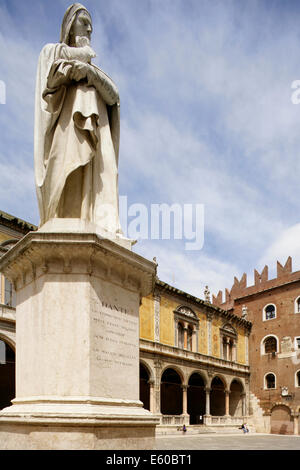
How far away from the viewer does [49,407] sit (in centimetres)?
382

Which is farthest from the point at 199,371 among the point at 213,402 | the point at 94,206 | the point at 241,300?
the point at 94,206

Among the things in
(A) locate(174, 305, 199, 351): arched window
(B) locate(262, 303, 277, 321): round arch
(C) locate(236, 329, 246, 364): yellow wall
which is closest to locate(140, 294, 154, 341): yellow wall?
(A) locate(174, 305, 199, 351): arched window

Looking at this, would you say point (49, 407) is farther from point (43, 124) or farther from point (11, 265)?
point (43, 124)

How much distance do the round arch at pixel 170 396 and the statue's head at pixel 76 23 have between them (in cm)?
2957

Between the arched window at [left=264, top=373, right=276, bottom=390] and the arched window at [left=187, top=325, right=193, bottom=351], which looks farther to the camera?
the arched window at [left=264, top=373, right=276, bottom=390]

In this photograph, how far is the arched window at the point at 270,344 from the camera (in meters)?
36.3

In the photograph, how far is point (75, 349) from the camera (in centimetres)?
402

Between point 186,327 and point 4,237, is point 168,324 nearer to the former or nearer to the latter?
point 186,327

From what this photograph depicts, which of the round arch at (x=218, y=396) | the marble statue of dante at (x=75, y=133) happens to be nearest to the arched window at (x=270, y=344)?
the round arch at (x=218, y=396)

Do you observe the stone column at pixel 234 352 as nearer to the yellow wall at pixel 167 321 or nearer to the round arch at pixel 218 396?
the round arch at pixel 218 396

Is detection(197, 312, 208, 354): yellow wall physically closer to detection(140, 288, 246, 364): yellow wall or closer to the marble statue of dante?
detection(140, 288, 246, 364): yellow wall

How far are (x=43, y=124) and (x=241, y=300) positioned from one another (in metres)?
36.2

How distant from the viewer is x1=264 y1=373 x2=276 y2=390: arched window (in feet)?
117

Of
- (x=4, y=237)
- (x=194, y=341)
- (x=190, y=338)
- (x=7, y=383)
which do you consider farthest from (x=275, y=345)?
(x=4, y=237)
